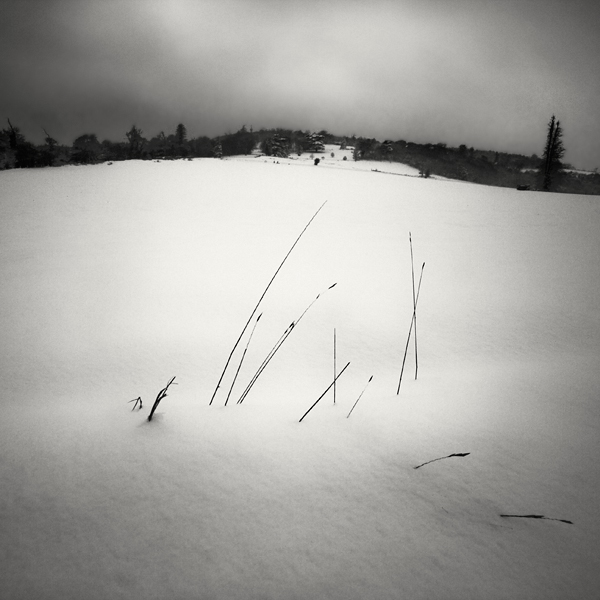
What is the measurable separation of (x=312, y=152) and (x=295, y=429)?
96.6 feet

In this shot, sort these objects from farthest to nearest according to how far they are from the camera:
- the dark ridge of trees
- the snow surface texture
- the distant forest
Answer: the dark ridge of trees, the distant forest, the snow surface texture

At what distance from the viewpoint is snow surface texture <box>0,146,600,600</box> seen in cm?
69

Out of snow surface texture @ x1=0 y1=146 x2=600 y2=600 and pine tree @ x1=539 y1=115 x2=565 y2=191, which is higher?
pine tree @ x1=539 y1=115 x2=565 y2=191

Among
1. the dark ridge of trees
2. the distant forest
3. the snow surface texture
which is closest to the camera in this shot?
the snow surface texture

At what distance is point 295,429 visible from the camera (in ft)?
3.83

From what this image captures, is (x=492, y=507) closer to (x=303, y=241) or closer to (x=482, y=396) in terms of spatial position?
(x=482, y=396)

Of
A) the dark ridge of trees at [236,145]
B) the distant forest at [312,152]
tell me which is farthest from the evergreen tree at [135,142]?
the dark ridge of trees at [236,145]

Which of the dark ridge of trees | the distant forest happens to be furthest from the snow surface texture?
the dark ridge of trees

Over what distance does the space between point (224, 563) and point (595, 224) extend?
8741mm

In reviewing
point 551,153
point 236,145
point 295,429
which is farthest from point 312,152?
point 295,429

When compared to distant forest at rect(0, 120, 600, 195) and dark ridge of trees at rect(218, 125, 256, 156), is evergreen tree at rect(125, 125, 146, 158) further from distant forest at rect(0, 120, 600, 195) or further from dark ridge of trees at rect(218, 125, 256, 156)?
dark ridge of trees at rect(218, 125, 256, 156)

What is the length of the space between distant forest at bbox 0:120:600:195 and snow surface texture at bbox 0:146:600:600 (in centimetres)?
1568

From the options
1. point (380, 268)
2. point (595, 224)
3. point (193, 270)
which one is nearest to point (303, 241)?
point (380, 268)

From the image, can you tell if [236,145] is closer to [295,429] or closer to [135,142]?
[135,142]
